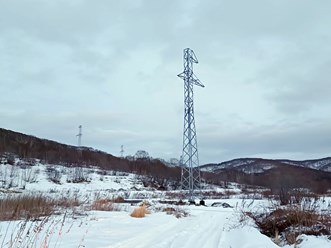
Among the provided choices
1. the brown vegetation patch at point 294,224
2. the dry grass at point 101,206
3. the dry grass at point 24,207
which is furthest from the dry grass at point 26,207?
the brown vegetation patch at point 294,224

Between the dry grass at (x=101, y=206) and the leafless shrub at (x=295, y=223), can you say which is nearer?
the leafless shrub at (x=295, y=223)

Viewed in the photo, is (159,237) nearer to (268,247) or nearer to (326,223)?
(268,247)

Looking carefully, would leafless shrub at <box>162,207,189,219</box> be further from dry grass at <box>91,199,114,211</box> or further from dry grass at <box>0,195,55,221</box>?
dry grass at <box>0,195,55,221</box>

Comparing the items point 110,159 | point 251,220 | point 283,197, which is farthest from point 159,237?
point 110,159

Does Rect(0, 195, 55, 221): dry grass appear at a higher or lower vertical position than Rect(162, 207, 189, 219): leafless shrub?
higher

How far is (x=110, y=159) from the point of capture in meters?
125

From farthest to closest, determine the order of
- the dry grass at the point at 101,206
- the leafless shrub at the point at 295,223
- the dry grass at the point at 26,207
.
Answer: the dry grass at the point at 101,206 < the dry grass at the point at 26,207 < the leafless shrub at the point at 295,223

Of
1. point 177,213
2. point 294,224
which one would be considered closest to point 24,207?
point 177,213

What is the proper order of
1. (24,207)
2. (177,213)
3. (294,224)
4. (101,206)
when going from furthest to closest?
(177,213)
(101,206)
(24,207)
(294,224)

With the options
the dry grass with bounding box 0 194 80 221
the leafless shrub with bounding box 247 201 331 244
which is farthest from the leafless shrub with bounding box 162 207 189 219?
the leafless shrub with bounding box 247 201 331 244

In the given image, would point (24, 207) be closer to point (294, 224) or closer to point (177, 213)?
point (177, 213)

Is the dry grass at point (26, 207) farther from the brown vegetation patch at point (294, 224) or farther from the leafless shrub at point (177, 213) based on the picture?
the brown vegetation patch at point (294, 224)

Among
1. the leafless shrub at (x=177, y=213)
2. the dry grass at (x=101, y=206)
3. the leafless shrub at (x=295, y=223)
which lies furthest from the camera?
the leafless shrub at (x=177, y=213)

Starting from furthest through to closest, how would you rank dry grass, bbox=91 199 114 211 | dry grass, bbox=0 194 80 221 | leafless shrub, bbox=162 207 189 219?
leafless shrub, bbox=162 207 189 219, dry grass, bbox=91 199 114 211, dry grass, bbox=0 194 80 221
